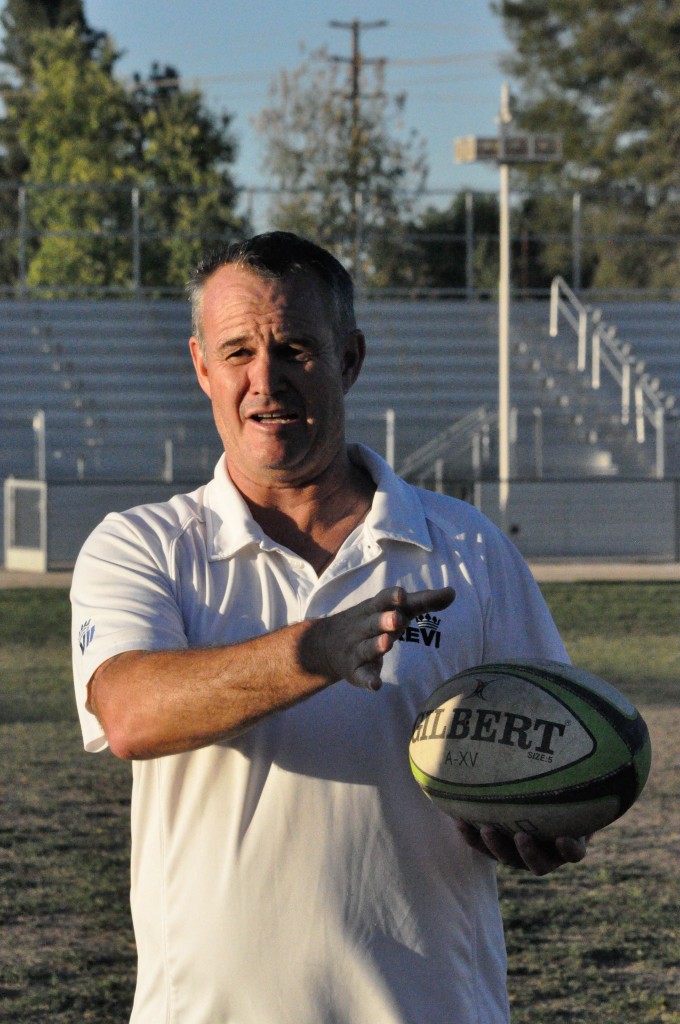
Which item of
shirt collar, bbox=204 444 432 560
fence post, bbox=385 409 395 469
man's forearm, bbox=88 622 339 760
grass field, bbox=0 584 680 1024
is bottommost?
grass field, bbox=0 584 680 1024

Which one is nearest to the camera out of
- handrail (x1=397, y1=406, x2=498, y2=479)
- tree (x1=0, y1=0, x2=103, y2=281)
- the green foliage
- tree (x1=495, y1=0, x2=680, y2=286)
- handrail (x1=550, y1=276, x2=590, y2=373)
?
handrail (x1=397, y1=406, x2=498, y2=479)

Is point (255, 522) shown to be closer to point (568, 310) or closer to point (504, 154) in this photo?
point (504, 154)

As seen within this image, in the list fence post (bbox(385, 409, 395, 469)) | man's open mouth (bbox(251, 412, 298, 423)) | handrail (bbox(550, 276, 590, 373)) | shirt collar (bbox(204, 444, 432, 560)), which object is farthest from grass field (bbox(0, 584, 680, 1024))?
handrail (bbox(550, 276, 590, 373))

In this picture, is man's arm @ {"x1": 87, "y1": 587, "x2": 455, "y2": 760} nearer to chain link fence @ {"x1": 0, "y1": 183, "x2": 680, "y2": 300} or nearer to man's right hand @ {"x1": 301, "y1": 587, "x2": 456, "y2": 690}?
man's right hand @ {"x1": 301, "y1": 587, "x2": 456, "y2": 690}

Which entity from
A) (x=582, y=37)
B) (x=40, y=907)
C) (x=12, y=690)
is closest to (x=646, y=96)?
(x=582, y=37)

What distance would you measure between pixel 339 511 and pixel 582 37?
5679cm

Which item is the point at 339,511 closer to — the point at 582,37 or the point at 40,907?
the point at 40,907

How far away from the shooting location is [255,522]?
2.62 metres

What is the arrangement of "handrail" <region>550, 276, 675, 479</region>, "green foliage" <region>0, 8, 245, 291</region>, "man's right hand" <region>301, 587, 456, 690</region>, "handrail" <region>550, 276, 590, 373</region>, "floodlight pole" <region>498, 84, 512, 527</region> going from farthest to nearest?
1. "green foliage" <region>0, 8, 245, 291</region>
2. "handrail" <region>550, 276, 590, 373</region>
3. "handrail" <region>550, 276, 675, 479</region>
4. "floodlight pole" <region>498, 84, 512, 527</region>
5. "man's right hand" <region>301, 587, 456, 690</region>

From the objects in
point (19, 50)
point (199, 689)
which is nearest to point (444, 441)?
point (199, 689)

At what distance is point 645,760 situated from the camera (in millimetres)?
2744

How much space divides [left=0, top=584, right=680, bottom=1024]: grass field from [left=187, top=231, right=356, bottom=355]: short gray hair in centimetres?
272

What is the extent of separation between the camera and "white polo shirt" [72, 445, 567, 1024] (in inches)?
93.3

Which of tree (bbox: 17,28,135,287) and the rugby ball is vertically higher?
tree (bbox: 17,28,135,287)
